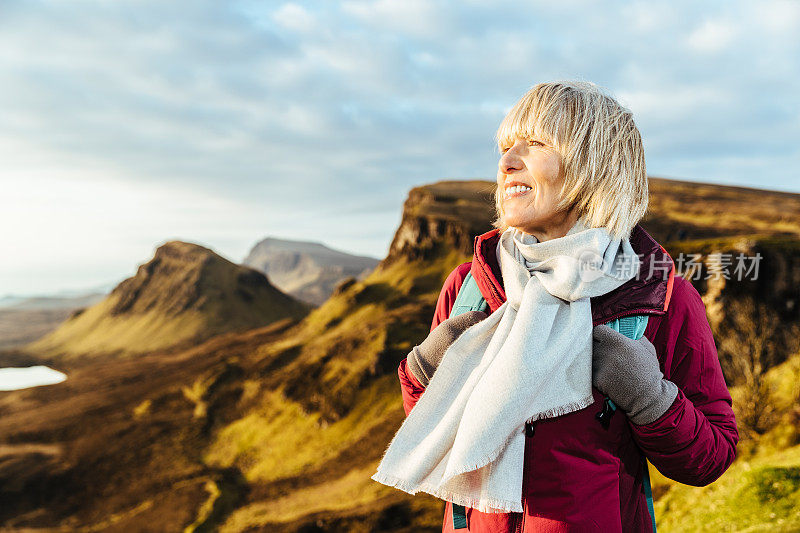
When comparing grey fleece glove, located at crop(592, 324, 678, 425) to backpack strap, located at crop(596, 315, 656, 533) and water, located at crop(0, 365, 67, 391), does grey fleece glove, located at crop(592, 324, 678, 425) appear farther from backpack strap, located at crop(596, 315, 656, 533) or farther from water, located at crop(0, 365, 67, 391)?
water, located at crop(0, 365, 67, 391)

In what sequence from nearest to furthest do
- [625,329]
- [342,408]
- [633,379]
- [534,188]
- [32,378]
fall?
[633,379] → [625,329] → [534,188] → [342,408] → [32,378]

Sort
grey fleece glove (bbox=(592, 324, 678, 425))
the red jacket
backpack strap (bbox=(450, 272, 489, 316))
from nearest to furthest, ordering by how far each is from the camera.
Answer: grey fleece glove (bbox=(592, 324, 678, 425)), the red jacket, backpack strap (bbox=(450, 272, 489, 316))

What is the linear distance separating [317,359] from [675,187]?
4772cm

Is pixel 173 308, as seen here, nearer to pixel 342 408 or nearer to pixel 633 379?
pixel 342 408

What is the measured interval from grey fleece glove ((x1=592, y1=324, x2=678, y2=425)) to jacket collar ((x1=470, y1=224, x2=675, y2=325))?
0.42ft

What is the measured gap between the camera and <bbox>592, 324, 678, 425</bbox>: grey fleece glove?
5.41ft

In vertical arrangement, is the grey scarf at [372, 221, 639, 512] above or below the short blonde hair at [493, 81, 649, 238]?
below

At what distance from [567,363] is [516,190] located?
0.67 metres

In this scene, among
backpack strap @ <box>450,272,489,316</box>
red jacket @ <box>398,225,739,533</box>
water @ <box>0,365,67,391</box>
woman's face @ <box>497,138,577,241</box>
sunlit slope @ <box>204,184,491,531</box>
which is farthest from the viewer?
water @ <box>0,365,67,391</box>

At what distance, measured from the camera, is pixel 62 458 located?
39750mm

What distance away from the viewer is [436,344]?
196 centimetres

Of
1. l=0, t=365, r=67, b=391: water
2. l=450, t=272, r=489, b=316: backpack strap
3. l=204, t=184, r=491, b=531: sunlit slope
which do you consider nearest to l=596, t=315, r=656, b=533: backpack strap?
l=450, t=272, r=489, b=316: backpack strap

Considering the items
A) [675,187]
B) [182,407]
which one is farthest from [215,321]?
[675,187]

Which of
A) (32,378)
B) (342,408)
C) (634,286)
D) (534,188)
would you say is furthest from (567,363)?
(32,378)
